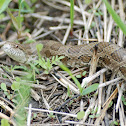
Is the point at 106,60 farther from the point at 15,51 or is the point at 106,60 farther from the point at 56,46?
the point at 15,51

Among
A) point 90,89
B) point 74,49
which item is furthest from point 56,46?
point 90,89

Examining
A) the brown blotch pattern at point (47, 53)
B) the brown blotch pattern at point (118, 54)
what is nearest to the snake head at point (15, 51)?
the brown blotch pattern at point (47, 53)

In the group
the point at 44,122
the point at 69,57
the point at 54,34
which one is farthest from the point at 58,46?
the point at 44,122

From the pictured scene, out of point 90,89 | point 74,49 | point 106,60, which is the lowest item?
point 90,89

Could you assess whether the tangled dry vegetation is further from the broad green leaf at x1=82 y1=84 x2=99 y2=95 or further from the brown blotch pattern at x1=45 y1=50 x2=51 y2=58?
the brown blotch pattern at x1=45 y1=50 x2=51 y2=58

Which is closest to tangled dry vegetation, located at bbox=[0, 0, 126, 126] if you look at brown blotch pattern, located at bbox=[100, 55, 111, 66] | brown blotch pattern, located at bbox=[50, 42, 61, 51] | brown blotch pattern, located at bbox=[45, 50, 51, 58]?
brown blotch pattern, located at bbox=[100, 55, 111, 66]

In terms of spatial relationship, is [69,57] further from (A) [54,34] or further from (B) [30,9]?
(B) [30,9]

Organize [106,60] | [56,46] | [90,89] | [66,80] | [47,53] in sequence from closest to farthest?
[90,89], [66,80], [106,60], [56,46], [47,53]

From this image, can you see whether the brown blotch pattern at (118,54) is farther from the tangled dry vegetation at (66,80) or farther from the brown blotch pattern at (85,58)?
the brown blotch pattern at (85,58)
